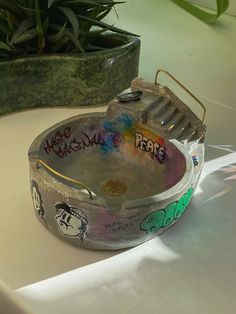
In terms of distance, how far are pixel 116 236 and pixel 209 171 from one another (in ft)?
0.53

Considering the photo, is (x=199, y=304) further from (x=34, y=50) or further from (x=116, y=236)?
(x=34, y=50)

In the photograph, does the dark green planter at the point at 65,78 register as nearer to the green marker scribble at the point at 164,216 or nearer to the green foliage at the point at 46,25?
the green foliage at the point at 46,25

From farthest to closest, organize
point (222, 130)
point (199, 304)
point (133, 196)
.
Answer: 1. point (222, 130)
2. point (133, 196)
3. point (199, 304)

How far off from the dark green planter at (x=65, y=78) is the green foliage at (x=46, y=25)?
0.02 m

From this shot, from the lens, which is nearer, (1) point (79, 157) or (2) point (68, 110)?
(1) point (79, 157)

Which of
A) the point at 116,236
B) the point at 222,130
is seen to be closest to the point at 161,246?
the point at 116,236

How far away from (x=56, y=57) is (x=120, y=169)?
168 millimetres

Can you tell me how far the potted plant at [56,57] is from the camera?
60cm

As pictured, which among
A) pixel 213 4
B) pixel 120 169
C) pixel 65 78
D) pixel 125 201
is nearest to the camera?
pixel 125 201

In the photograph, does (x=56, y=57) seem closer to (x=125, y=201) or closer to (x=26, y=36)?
(x=26, y=36)

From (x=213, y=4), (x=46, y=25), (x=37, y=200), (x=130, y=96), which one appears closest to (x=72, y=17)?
(x=46, y=25)

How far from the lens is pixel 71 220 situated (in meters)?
0.41

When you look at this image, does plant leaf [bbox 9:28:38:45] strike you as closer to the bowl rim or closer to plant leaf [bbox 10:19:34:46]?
plant leaf [bbox 10:19:34:46]

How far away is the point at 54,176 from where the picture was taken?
17.1 inches
